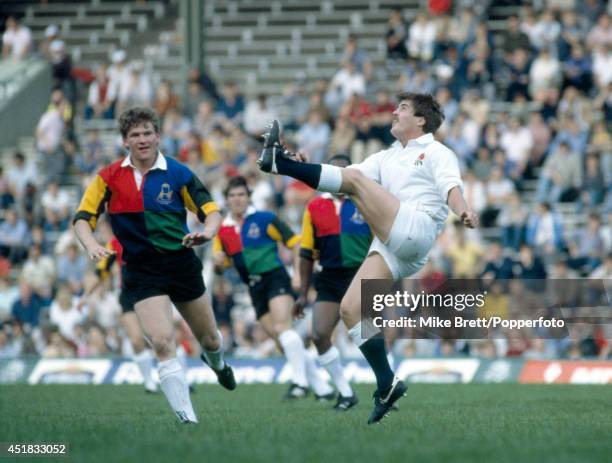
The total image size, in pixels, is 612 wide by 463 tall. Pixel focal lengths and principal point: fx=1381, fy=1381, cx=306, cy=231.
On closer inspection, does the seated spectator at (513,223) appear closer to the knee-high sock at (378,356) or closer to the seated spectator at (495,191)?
the seated spectator at (495,191)

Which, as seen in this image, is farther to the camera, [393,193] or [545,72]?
[545,72]

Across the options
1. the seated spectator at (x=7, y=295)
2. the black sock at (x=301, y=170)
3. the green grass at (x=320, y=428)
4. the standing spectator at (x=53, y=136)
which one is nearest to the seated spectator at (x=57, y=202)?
the standing spectator at (x=53, y=136)

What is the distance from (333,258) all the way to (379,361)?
3.72 metres

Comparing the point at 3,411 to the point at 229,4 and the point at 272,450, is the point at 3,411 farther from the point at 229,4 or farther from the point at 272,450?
the point at 229,4

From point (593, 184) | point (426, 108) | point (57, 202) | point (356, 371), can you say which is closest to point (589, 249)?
point (593, 184)

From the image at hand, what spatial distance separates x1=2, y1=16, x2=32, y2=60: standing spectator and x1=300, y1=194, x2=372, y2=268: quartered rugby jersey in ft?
61.0

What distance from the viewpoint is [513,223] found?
22500 mm

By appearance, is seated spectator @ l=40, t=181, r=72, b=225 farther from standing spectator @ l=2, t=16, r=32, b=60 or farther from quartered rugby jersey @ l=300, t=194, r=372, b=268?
quartered rugby jersey @ l=300, t=194, r=372, b=268

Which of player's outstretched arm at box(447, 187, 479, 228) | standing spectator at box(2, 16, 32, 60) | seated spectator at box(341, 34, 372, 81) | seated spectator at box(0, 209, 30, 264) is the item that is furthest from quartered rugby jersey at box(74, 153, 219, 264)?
standing spectator at box(2, 16, 32, 60)

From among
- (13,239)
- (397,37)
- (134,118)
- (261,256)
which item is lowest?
(261,256)

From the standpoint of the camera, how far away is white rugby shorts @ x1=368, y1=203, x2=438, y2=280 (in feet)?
34.6

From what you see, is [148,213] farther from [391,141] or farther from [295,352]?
[391,141]

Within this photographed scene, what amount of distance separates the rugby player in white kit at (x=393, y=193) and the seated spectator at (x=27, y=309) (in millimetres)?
14268

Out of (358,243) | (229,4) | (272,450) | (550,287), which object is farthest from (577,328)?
(229,4)
